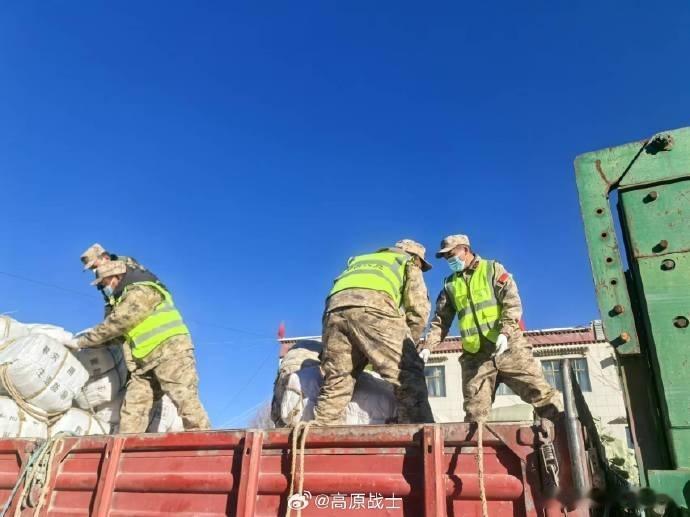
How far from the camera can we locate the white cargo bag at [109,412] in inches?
181

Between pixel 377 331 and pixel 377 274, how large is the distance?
483 millimetres

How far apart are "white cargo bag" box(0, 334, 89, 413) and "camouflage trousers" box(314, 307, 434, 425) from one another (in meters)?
2.20

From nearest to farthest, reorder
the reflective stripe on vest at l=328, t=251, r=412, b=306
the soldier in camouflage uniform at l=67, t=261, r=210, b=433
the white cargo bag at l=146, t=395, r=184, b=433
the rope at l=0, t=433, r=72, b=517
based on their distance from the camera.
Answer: the rope at l=0, t=433, r=72, b=517, the reflective stripe on vest at l=328, t=251, r=412, b=306, the soldier in camouflage uniform at l=67, t=261, r=210, b=433, the white cargo bag at l=146, t=395, r=184, b=433

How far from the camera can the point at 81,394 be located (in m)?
4.51

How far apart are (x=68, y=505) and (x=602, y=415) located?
1999 cm

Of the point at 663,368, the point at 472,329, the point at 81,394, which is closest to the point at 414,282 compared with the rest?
the point at 472,329

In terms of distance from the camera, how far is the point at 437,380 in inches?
847

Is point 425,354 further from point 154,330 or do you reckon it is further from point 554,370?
point 554,370

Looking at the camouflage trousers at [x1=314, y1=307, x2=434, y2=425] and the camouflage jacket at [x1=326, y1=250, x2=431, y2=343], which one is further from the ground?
the camouflage jacket at [x1=326, y1=250, x2=431, y2=343]

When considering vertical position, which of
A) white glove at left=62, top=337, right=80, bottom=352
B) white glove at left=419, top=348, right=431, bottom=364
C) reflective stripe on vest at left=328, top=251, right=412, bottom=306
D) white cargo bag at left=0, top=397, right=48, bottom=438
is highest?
reflective stripe on vest at left=328, top=251, right=412, bottom=306

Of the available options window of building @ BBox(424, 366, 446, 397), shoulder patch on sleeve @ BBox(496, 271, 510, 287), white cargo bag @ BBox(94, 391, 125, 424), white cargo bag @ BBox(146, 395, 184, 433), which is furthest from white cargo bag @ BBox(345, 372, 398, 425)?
window of building @ BBox(424, 366, 446, 397)

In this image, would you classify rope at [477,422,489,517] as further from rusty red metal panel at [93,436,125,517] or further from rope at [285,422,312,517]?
rusty red metal panel at [93,436,125,517]

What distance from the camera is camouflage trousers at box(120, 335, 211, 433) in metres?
4.37

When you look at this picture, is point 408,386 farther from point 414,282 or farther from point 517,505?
point 517,505
